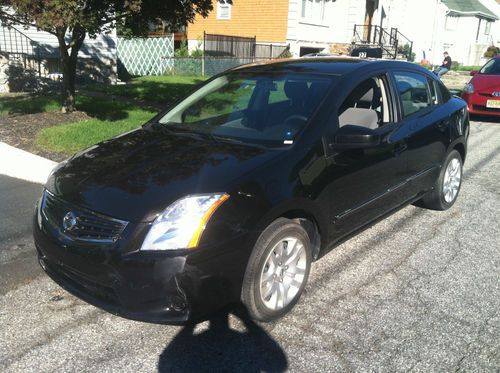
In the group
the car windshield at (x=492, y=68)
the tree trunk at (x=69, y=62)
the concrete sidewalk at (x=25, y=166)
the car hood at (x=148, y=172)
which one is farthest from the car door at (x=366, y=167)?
the car windshield at (x=492, y=68)

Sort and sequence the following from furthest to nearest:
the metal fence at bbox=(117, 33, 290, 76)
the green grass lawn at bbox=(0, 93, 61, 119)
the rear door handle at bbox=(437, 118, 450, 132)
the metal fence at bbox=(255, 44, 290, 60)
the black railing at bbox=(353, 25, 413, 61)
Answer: the black railing at bbox=(353, 25, 413, 61), the metal fence at bbox=(255, 44, 290, 60), the metal fence at bbox=(117, 33, 290, 76), the green grass lawn at bbox=(0, 93, 61, 119), the rear door handle at bbox=(437, 118, 450, 132)

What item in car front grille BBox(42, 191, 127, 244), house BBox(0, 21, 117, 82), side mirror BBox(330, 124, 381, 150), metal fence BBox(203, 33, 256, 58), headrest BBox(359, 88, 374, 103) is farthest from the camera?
metal fence BBox(203, 33, 256, 58)

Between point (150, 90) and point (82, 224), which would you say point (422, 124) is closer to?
A: point (82, 224)

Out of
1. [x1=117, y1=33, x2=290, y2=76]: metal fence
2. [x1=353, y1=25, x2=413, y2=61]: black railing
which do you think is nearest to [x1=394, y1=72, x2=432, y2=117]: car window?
[x1=117, y1=33, x2=290, y2=76]: metal fence

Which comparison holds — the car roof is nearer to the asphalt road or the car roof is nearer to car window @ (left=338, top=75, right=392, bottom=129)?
car window @ (left=338, top=75, right=392, bottom=129)

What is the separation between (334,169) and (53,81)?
11.9 meters

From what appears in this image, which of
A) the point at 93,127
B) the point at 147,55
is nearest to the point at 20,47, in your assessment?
the point at 93,127

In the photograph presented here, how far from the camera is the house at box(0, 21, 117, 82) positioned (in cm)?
1328

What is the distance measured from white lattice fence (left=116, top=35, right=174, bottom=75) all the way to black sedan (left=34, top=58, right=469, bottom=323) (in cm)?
1655

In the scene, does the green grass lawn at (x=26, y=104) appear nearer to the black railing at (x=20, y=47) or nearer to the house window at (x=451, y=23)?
the black railing at (x=20, y=47)

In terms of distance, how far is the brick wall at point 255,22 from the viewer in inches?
898

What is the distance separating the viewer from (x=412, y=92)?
4.75 m

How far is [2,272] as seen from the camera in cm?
388

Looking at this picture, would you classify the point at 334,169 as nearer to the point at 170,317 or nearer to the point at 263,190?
the point at 263,190
